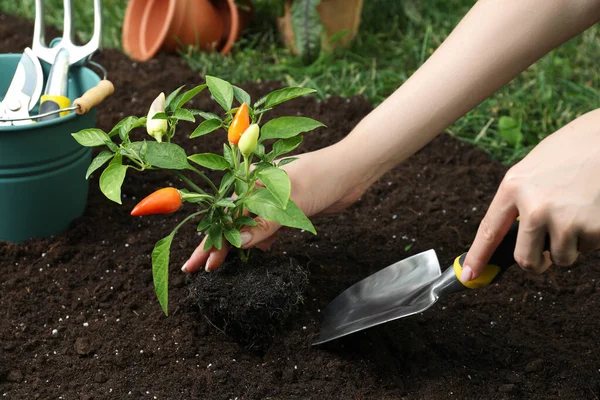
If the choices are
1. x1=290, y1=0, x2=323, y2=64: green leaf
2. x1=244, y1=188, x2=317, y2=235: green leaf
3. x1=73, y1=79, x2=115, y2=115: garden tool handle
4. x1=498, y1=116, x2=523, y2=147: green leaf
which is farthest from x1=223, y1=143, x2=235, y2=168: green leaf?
x1=290, y1=0, x2=323, y2=64: green leaf

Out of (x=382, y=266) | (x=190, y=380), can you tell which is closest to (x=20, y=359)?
(x=190, y=380)

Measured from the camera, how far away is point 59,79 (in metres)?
1.84

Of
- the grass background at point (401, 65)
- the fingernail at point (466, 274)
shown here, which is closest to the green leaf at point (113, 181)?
the fingernail at point (466, 274)

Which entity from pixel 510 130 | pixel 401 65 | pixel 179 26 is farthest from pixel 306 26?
pixel 510 130

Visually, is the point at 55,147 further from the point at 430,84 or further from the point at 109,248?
the point at 430,84

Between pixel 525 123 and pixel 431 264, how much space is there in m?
1.13

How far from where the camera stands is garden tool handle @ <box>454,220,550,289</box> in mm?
1281

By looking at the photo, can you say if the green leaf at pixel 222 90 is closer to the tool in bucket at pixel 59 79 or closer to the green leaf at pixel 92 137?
the green leaf at pixel 92 137

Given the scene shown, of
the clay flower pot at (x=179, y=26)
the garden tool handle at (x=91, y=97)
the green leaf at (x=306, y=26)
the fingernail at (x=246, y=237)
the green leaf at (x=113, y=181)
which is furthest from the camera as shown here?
the clay flower pot at (x=179, y=26)

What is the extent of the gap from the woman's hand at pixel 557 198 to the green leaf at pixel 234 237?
1.52ft

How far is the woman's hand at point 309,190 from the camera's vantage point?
4.86 ft

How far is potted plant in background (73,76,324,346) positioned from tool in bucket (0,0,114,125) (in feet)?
1.13

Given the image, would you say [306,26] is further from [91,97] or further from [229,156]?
[229,156]

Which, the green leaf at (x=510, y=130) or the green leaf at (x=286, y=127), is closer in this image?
the green leaf at (x=286, y=127)
